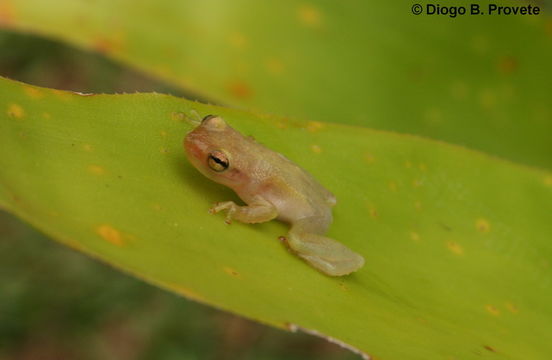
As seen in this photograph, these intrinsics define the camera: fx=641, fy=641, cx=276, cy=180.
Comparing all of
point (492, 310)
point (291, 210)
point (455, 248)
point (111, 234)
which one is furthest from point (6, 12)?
point (492, 310)

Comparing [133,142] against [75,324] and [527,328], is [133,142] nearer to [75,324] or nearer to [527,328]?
[527,328]

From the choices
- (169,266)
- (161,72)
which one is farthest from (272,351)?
(169,266)

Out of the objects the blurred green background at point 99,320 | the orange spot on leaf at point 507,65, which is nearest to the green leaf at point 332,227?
the orange spot on leaf at point 507,65

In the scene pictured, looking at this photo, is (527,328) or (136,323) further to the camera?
(136,323)

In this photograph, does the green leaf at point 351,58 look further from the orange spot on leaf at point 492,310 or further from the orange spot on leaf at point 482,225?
the orange spot on leaf at point 492,310

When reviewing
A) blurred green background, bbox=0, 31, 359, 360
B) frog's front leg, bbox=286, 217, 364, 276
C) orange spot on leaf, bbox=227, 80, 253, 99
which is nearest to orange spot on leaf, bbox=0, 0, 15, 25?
orange spot on leaf, bbox=227, 80, 253, 99

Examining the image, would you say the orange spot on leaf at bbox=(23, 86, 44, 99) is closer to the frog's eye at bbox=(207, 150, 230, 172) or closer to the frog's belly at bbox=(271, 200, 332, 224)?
the frog's eye at bbox=(207, 150, 230, 172)

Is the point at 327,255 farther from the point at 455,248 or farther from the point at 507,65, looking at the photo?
the point at 507,65
